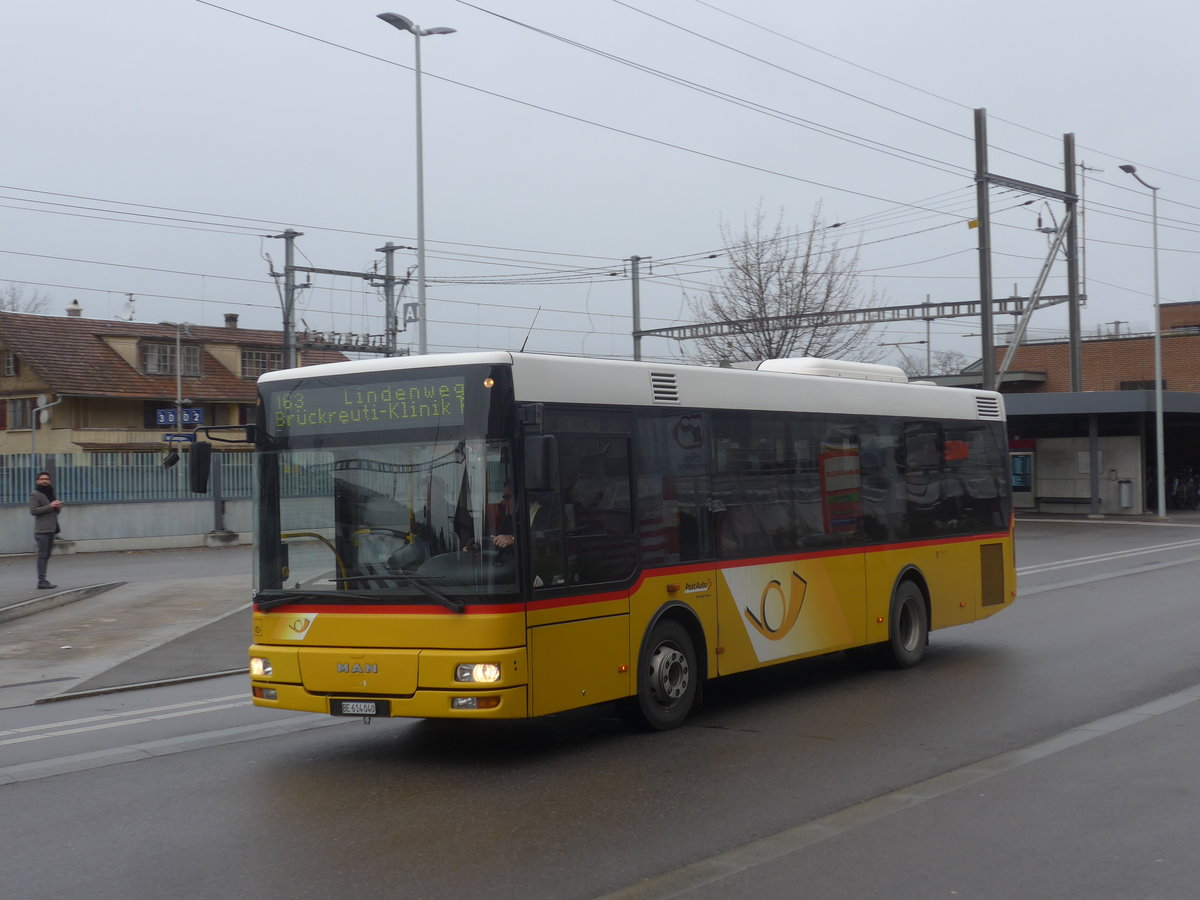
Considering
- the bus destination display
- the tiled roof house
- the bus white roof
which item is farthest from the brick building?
the bus destination display

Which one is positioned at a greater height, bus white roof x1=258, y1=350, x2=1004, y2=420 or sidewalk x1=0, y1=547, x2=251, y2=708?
bus white roof x1=258, y1=350, x2=1004, y2=420

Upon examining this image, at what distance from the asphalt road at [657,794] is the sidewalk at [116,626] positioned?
1.39 meters

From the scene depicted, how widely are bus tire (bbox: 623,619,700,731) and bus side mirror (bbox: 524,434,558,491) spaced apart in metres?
1.75

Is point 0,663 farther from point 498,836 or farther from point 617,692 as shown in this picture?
point 498,836

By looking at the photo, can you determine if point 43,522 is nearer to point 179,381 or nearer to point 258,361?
point 179,381

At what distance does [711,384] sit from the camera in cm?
1000

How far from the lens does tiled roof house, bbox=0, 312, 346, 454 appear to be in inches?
2101

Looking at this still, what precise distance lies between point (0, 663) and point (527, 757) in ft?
26.9

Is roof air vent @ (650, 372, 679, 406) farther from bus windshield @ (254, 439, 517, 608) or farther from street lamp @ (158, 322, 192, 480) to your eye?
street lamp @ (158, 322, 192, 480)

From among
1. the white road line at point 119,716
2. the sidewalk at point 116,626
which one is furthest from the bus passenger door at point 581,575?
→ the sidewalk at point 116,626

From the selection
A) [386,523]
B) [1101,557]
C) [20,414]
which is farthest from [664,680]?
[20,414]

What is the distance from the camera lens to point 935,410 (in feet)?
42.7

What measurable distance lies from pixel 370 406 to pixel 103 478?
80.2 ft

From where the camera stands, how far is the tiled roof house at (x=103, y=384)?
53375 millimetres
